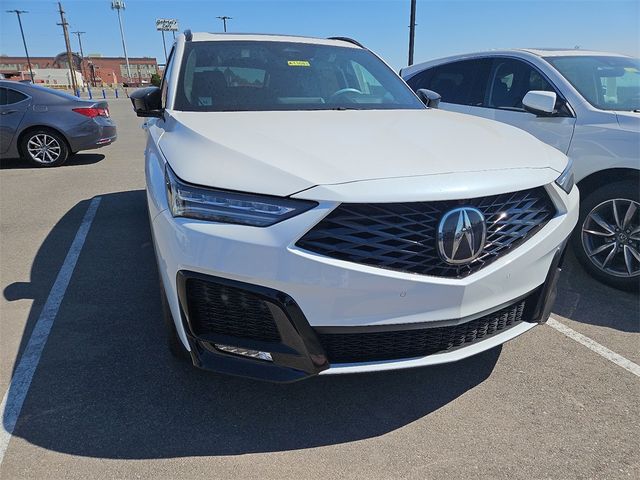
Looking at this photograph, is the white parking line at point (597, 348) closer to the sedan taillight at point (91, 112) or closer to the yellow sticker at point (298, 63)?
the yellow sticker at point (298, 63)

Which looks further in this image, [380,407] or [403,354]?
[380,407]

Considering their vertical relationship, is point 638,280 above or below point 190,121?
below

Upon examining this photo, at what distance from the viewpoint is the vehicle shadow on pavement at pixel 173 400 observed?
2066 millimetres

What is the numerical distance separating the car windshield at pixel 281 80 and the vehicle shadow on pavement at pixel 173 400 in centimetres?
151

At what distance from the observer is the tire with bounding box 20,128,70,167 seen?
8344 mm

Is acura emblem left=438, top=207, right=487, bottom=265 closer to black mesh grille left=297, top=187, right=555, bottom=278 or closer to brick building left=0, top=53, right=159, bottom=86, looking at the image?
black mesh grille left=297, top=187, right=555, bottom=278

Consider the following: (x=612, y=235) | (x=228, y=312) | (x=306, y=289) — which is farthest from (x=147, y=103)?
(x=612, y=235)

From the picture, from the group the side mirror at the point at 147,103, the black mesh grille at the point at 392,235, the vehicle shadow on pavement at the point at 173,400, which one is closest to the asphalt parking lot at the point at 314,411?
the vehicle shadow on pavement at the point at 173,400

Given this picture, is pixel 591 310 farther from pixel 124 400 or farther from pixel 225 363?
pixel 124 400

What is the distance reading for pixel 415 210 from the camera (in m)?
1.84

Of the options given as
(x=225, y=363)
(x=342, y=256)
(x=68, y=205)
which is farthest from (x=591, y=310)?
(x=68, y=205)

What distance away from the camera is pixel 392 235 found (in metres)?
1.83

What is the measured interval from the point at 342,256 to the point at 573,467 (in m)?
1.32

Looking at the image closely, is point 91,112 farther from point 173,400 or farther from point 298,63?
point 173,400
